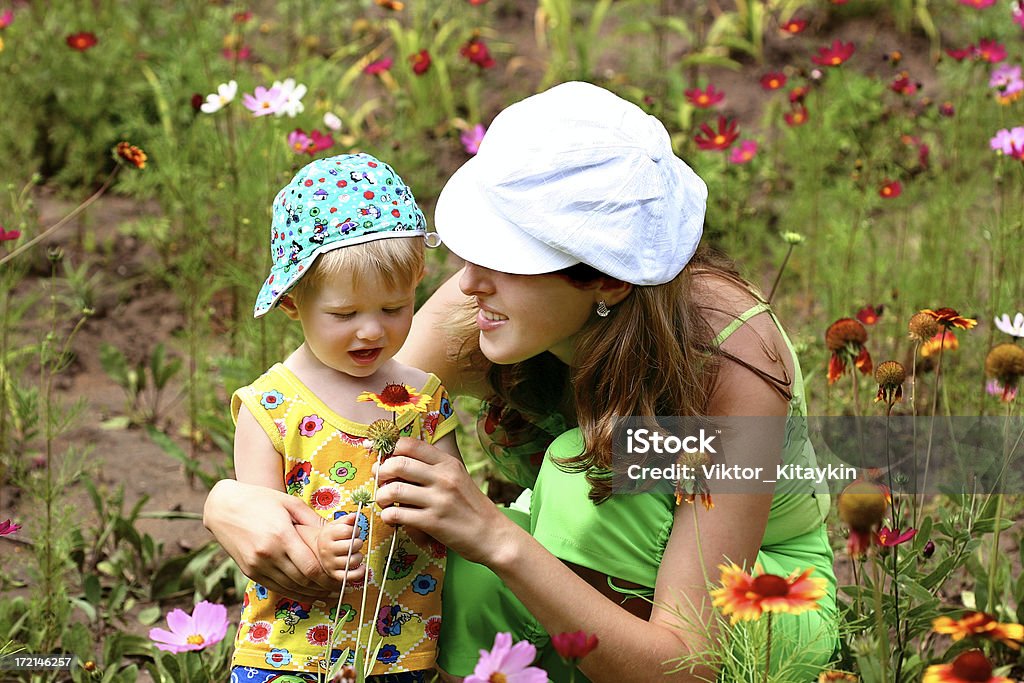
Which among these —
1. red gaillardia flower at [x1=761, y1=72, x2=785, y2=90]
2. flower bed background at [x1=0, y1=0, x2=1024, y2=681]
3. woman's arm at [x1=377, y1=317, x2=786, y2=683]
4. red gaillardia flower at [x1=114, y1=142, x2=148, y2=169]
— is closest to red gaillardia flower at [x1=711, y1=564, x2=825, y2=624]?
flower bed background at [x1=0, y1=0, x2=1024, y2=681]

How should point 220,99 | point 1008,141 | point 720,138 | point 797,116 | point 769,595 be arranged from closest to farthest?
point 769,595
point 1008,141
point 220,99
point 720,138
point 797,116

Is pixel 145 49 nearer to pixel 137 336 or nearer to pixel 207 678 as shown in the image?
pixel 137 336

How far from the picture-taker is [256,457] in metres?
1.56

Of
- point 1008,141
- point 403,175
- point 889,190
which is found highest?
point 1008,141

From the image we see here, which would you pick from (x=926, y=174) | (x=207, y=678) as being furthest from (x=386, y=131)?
(x=207, y=678)

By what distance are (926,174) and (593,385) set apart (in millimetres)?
1915

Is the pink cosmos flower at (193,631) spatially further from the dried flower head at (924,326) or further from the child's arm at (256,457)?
the dried flower head at (924,326)

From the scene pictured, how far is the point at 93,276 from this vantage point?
10.9ft

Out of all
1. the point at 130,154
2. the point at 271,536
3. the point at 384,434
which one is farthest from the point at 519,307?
the point at 130,154

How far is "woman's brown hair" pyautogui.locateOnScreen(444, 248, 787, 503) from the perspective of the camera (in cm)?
157

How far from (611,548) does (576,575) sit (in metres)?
0.17

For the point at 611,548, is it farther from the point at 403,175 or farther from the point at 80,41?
the point at 80,41

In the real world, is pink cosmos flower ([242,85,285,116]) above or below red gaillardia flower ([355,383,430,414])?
below

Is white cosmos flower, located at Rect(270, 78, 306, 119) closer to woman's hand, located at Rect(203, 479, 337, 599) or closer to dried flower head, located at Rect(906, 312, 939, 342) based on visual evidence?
woman's hand, located at Rect(203, 479, 337, 599)
